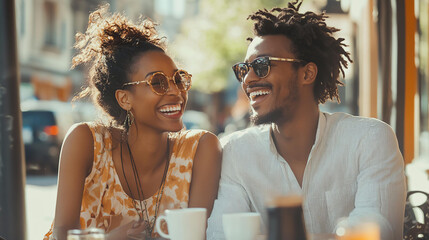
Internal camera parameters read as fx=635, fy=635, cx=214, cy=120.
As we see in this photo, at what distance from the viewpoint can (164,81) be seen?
363cm

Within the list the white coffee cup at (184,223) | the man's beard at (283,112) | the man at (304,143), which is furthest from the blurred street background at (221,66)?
the white coffee cup at (184,223)

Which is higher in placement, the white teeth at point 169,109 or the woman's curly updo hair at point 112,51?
the woman's curly updo hair at point 112,51

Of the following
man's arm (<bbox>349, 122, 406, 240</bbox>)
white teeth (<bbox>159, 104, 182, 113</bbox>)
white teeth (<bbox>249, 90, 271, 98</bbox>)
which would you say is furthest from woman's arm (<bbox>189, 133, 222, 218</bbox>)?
man's arm (<bbox>349, 122, 406, 240</bbox>)

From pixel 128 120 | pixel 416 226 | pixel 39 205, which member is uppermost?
pixel 128 120

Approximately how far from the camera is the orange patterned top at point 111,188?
3.61 m

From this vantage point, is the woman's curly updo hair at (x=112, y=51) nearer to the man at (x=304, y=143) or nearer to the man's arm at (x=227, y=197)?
the man at (x=304, y=143)

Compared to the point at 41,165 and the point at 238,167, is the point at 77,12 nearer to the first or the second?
the point at 41,165

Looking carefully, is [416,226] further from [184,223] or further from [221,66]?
[221,66]

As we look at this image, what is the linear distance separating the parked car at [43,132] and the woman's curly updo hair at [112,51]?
11450mm

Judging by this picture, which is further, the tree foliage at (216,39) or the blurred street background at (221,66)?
the tree foliage at (216,39)

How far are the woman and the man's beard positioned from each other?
1.17 ft

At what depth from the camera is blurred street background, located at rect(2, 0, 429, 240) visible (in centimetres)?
567

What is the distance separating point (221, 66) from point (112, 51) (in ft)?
77.1

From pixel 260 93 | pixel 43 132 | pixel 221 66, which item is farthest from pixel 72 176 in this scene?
pixel 221 66
